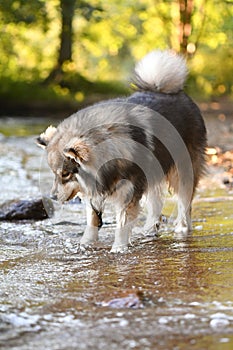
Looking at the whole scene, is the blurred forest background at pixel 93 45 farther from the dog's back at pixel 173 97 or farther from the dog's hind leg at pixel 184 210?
the dog's hind leg at pixel 184 210

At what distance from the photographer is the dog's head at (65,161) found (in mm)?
4461

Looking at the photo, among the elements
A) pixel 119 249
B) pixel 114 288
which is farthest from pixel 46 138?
pixel 114 288

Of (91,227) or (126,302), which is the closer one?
(126,302)

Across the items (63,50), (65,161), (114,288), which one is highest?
(65,161)

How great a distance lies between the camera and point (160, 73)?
549cm

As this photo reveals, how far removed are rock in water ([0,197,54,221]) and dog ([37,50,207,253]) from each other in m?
0.92

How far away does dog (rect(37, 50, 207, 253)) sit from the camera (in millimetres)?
4617

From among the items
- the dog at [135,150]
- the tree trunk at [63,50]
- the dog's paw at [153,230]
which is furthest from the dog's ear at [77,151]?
the tree trunk at [63,50]

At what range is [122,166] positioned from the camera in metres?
4.71

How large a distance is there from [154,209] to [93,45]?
18.0 m

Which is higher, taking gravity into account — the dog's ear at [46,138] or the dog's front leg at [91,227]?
the dog's ear at [46,138]

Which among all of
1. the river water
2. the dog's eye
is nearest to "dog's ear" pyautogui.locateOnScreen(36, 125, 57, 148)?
the dog's eye

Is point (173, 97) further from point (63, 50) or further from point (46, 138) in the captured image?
point (63, 50)

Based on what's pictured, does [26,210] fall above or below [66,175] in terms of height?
below
